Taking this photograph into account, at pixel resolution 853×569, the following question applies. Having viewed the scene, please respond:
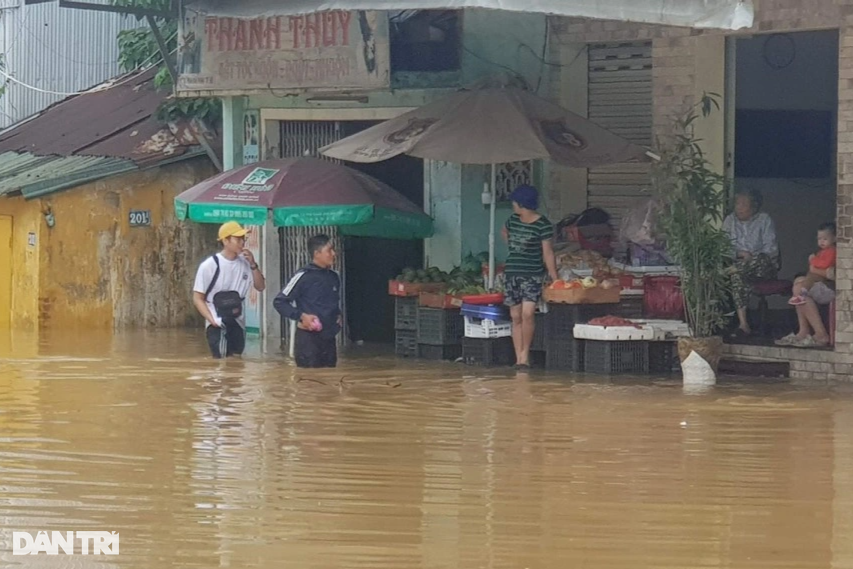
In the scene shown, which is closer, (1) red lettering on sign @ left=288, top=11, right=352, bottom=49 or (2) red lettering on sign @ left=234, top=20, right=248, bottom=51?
(1) red lettering on sign @ left=288, top=11, right=352, bottom=49

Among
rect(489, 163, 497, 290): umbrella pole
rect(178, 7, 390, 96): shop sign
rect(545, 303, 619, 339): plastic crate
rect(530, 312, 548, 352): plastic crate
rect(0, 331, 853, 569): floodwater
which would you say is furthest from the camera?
rect(178, 7, 390, 96): shop sign

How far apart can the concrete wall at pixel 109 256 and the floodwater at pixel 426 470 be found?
5070 mm

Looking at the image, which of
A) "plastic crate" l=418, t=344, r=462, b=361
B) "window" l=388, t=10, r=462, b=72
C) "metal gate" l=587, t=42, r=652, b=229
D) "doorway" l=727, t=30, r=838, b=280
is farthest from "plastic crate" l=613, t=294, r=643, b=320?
"window" l=388, t=10, r=462, b=72

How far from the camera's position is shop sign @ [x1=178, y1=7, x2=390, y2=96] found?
15133mm

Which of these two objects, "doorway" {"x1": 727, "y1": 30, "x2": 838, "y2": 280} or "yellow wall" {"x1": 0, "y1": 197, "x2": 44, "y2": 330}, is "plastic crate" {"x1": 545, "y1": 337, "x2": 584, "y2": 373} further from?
"yellow wall" {"x1": 0, "y1": 197, "x2": 44, "y2": 330}

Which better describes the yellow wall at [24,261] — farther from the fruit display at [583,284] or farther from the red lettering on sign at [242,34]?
the fruit display at [583,284]

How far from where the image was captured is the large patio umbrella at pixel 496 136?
43.8 ft

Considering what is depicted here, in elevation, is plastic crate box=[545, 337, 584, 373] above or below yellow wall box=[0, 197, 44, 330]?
below

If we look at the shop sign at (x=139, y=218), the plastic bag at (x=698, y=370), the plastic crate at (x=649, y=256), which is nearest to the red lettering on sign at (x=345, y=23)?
the plastic crate at (x=649, y=256)

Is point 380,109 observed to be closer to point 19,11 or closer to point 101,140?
point 101,140

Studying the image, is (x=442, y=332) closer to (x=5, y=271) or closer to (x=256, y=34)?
(x=256, y=34)

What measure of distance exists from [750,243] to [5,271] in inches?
377

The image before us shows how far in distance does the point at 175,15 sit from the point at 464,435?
8.14 meters

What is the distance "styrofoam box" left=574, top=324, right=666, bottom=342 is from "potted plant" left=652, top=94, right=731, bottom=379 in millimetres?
325
